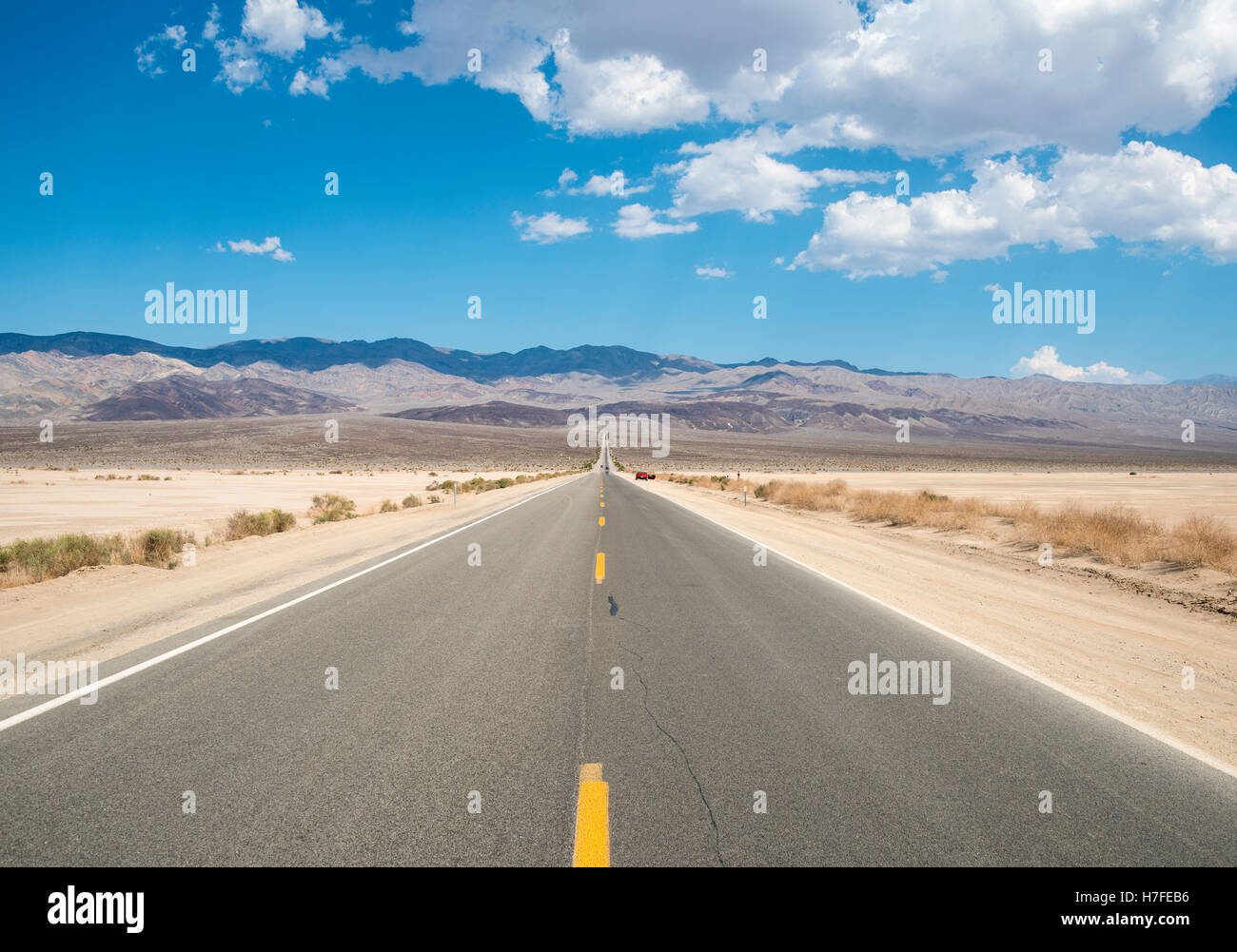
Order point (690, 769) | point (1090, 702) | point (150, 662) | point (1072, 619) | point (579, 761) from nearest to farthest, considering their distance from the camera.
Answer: point (690, 769)
point (579, 761)
point (1090, 702)
point (150, 662)
point (1072, 619)

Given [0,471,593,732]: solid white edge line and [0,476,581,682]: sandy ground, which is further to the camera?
[0,476,581,682]: sandy ground

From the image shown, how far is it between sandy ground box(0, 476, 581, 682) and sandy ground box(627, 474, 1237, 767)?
8.99 m

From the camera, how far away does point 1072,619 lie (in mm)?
9109

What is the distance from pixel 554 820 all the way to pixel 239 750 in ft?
7.41

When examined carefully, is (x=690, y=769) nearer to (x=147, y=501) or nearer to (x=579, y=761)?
(x=579, y=761)

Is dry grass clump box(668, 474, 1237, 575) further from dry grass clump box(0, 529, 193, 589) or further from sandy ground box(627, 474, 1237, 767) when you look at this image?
dry grass clump box(0, 529, 193, 589)

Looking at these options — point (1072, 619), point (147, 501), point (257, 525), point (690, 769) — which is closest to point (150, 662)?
point (690, 769)

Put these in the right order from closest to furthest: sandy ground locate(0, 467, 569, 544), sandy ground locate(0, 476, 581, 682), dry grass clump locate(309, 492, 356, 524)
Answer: sandy ground locate(0, 476, 581, 682)
sandy ground locate(0, 467, 569, 544)
dry grass clump locate(309, 492, 356, 524)

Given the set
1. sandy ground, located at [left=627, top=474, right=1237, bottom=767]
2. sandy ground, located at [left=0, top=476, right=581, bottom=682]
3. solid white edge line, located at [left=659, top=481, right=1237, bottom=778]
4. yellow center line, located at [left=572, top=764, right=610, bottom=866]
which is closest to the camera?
yellow center line, located at [left=572, top=764, right=610, bottom=866]

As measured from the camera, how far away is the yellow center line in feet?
10.8

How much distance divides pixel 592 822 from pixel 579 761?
31.5 inches

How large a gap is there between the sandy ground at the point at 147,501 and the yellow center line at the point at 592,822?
1818cm

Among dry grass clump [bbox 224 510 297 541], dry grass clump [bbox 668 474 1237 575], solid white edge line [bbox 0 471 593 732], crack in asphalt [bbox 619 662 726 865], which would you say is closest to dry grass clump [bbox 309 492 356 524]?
dry grass clump [bbox 224 510 297 541]
